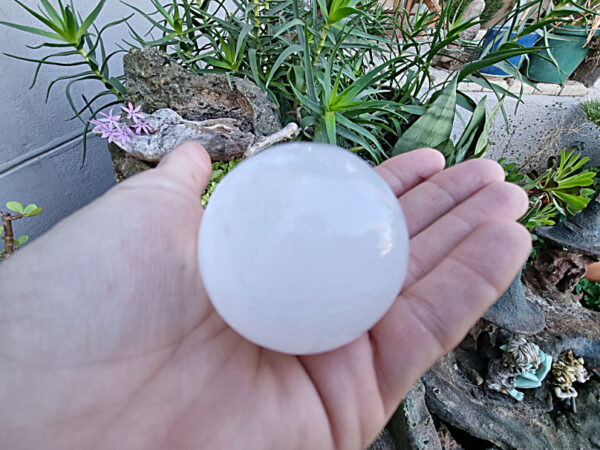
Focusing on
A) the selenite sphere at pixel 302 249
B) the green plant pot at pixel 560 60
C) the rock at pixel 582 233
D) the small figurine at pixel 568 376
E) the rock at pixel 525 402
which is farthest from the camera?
the green plant pot at pixel 560 60

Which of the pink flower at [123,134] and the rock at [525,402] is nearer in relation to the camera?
the pink flower at [123,134]

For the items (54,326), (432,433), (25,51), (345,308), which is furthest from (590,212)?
(25,51)

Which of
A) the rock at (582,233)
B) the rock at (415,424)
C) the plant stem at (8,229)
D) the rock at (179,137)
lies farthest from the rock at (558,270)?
the plant stem at (8,229)

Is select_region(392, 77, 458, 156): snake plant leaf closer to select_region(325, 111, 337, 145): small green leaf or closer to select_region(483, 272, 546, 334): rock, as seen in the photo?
select_region(325, 111, 337, 145): small green leaf

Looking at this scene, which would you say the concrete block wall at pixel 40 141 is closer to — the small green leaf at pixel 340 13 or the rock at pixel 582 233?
the small green leaf at pixel 340 13

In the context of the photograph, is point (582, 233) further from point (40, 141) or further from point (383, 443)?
point (40, 141)

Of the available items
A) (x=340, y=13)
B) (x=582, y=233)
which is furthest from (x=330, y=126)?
(x=582, y=233)
